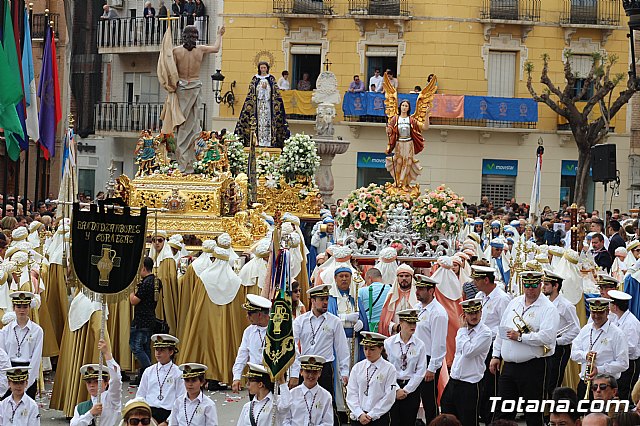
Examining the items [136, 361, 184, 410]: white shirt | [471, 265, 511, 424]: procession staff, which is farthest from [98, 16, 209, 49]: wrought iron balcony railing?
[136, 361, 184, 410]: white shirt

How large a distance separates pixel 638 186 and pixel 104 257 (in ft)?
85.6

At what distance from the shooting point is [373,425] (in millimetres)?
10859

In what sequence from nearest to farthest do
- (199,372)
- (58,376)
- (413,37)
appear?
(199,372), (58,376), (413,37)

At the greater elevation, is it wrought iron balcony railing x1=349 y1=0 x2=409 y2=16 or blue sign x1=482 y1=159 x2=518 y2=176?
wrought iron balcony railing x1=349 y1=0 x2=409 y2=16

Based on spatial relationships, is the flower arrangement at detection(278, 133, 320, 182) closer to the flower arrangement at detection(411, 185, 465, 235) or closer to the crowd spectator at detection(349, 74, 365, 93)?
the flower arrangement at detection(411, 185, 465, 235)

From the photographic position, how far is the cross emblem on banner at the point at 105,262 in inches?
420

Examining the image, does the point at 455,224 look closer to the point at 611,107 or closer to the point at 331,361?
the point at 331,361

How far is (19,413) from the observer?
1041 centimetres

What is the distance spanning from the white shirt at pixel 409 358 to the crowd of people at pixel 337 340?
0.01m

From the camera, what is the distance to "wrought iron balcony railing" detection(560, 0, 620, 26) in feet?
118

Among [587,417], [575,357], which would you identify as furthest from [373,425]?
[587,417]

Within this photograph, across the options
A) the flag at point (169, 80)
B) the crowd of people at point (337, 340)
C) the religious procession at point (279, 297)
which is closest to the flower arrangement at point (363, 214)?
the religious procession at point (279, 297)

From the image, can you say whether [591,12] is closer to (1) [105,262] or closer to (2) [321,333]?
(2) [321,333]

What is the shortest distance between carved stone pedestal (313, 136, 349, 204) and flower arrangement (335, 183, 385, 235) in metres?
8.45
